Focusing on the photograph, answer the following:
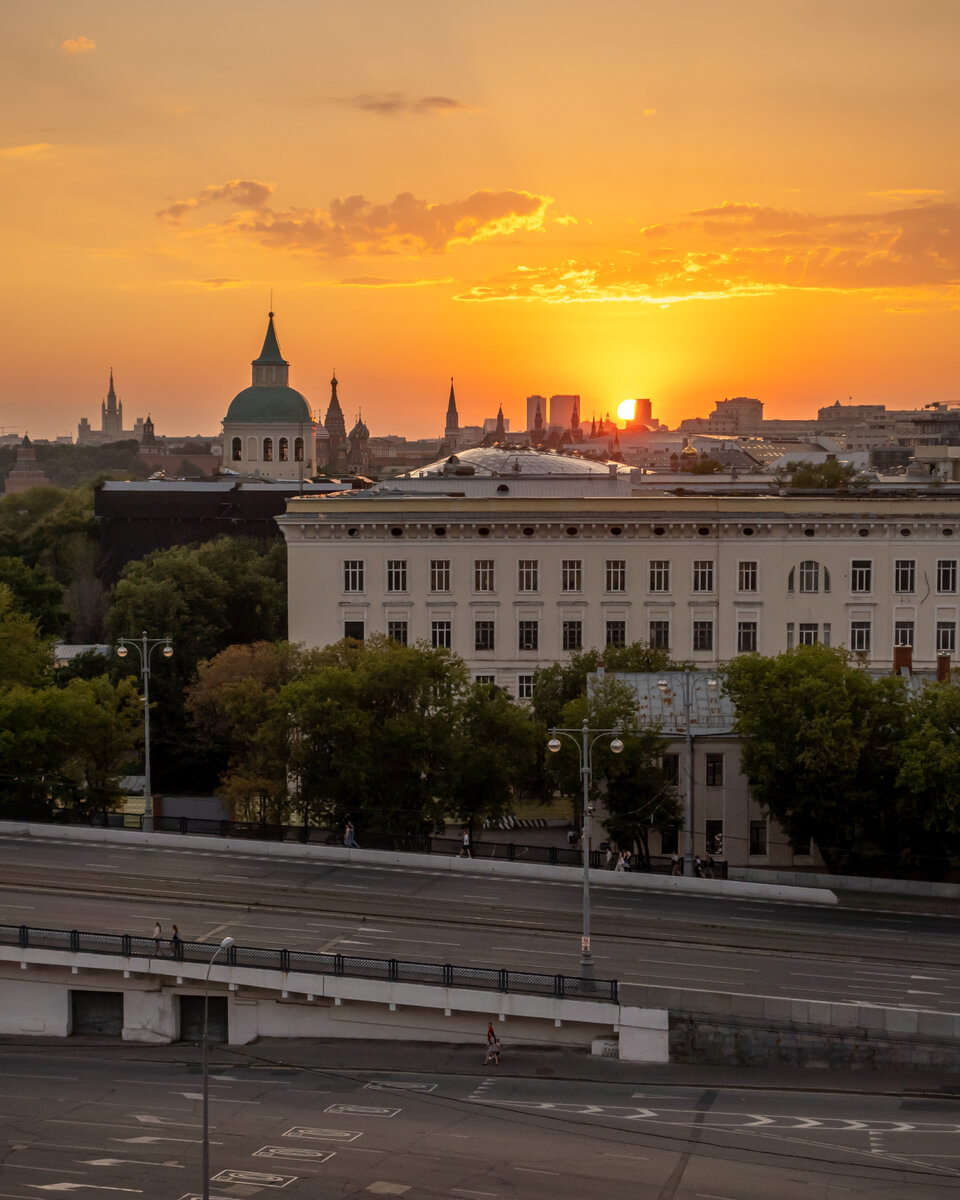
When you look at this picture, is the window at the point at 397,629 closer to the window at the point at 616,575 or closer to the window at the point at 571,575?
the window at the point at 571,575

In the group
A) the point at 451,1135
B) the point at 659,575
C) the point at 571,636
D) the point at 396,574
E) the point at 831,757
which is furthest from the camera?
the point at 659,575

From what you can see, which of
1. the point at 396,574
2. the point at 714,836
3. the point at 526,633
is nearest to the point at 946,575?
the point at 526,633

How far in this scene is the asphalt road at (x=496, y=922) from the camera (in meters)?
47.0

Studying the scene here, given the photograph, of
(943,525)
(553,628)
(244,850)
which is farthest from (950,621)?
(244,850)

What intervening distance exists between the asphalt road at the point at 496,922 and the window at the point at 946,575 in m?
34.4

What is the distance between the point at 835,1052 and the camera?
42969 millimetres

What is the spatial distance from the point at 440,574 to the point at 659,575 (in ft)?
36.3

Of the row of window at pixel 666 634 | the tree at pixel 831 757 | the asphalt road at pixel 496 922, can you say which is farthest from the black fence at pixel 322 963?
the row of window at pixel 666 634

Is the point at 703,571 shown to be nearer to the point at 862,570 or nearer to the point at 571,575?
the point at 571,575

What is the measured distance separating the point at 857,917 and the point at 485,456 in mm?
59224

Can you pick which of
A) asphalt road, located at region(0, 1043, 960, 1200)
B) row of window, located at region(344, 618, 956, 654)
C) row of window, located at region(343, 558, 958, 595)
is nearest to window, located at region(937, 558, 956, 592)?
row of window, located at region(343, 558, 958, 595)

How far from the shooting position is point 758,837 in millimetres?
66500

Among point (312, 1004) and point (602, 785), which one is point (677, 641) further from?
point (312, 1004)

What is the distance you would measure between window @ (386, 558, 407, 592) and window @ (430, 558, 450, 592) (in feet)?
4.45
